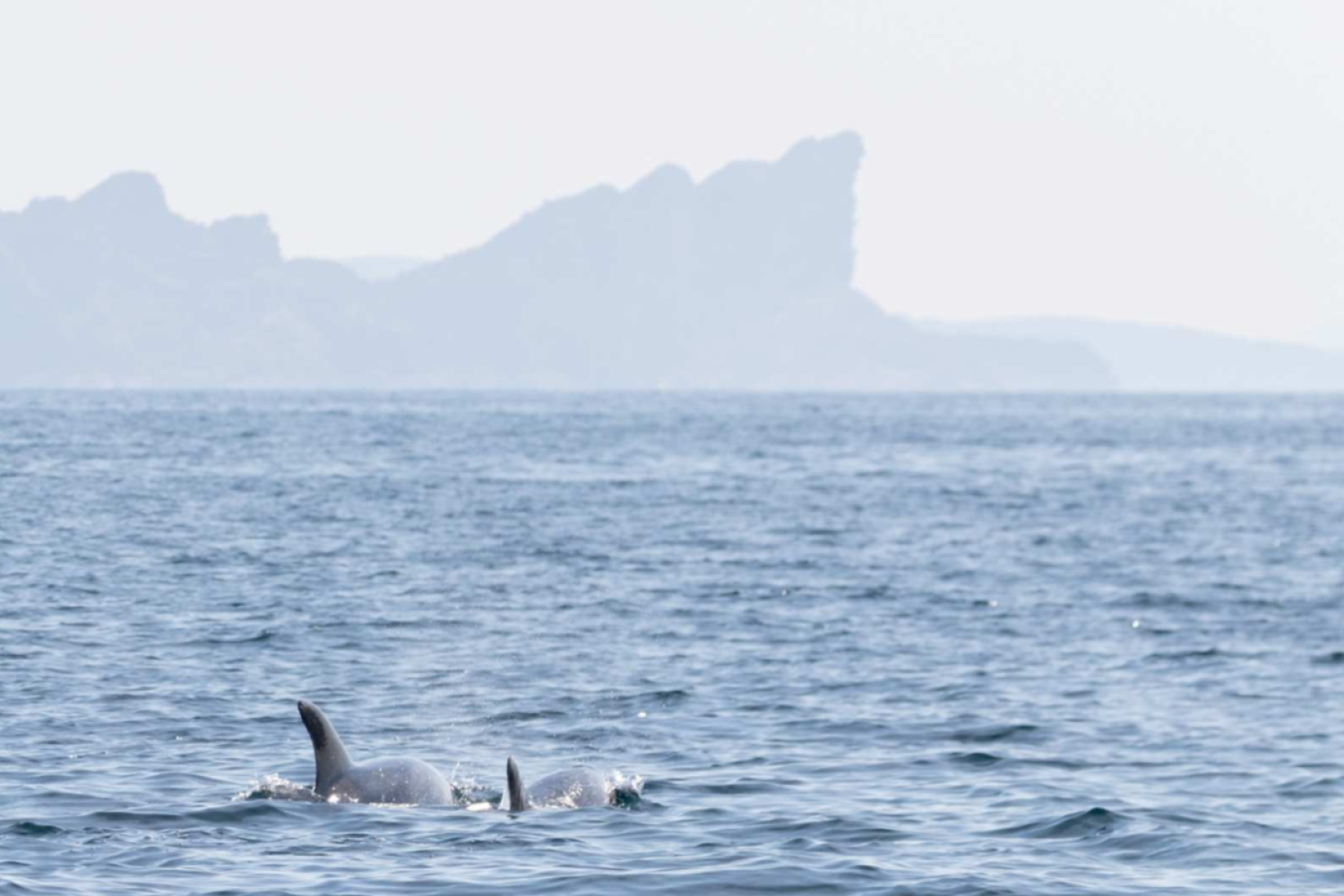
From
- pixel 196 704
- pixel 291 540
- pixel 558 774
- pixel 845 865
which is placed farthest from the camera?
pixel 291 540

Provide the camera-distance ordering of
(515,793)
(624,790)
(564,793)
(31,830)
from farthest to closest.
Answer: (624,790)
(564,793)
(515,793)
(31,830)

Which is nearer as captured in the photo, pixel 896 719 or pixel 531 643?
pixel 896 719

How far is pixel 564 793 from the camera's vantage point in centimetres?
2191

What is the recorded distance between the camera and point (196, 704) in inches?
1070

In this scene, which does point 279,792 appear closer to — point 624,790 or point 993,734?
point 624,790

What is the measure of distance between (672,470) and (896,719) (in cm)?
6942

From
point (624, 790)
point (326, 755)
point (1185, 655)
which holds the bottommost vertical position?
point (1185, 655)

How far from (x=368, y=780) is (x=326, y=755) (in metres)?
0.55

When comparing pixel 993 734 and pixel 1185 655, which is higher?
Result: pixel 993 734

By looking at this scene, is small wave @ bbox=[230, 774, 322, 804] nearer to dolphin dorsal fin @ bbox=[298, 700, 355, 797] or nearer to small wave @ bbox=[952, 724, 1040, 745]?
dolphin dorsal fin @ bbox=[298, 700, 355, 797]

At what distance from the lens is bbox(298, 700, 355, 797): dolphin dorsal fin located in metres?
21.1

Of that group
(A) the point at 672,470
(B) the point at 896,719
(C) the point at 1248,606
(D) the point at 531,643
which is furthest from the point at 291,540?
(A) the point at 672,470

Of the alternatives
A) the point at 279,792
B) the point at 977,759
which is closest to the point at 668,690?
the point at 977,759

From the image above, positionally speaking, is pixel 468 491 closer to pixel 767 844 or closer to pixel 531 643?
pixel 531 643
